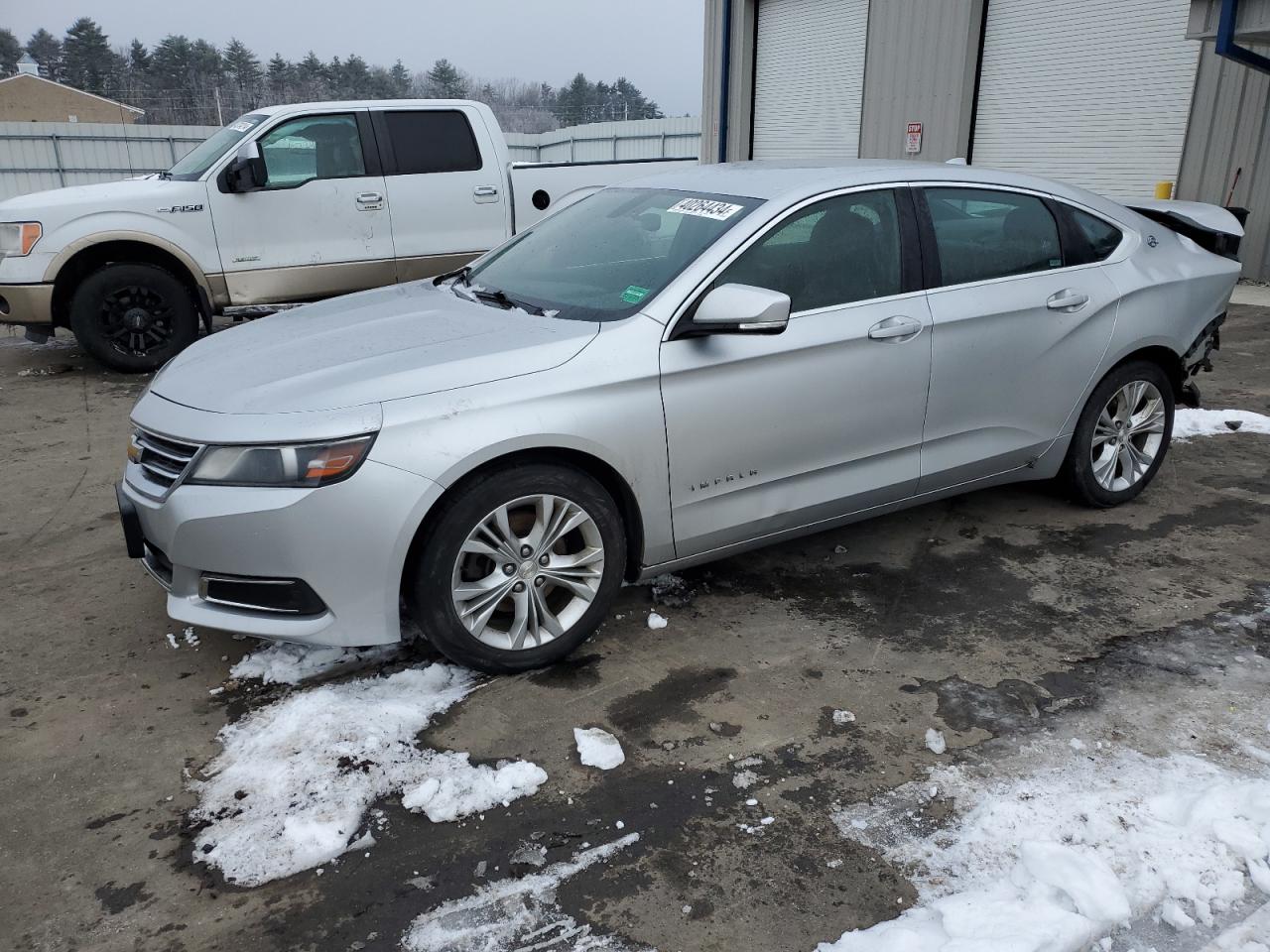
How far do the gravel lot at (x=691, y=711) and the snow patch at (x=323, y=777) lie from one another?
6 centimetres

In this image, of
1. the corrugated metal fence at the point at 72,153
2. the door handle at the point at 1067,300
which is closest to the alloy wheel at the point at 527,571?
the door handle at the point at 1067,300

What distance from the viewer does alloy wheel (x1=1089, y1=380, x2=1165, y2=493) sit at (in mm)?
4734

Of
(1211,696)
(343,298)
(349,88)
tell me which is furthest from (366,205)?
(349,88)

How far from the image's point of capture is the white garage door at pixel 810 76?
1644 cm

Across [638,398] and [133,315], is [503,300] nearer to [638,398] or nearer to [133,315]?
[638,398]

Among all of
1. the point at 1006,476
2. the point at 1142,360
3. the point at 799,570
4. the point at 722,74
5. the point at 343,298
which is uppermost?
Result: the point at 722,74

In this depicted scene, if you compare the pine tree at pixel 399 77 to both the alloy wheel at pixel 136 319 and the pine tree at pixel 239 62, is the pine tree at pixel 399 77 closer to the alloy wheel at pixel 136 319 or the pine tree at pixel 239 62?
the pine tree at pixel 239 62

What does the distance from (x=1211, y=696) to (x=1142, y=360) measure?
6.52 feet

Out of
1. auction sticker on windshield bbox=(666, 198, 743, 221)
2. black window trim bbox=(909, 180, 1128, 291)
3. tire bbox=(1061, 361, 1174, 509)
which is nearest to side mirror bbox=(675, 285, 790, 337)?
auction sticker on windshield bbox=(666, 198, 743, 221)

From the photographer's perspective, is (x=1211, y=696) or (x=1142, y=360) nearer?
(x=1211, y=696)

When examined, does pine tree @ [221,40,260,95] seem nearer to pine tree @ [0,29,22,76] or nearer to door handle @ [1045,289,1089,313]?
pine tree @ [0,29,22,76]

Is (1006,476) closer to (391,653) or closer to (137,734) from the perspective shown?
(391,653)

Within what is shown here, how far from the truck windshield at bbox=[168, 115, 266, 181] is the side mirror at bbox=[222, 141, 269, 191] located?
0.26m

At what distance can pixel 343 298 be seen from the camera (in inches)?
171
